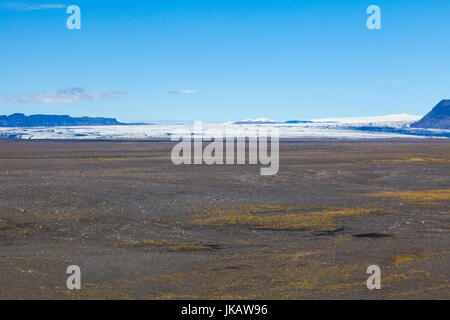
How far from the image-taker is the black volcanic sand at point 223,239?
909 centimetres

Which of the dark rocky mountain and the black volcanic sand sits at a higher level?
the dark rocky mountain

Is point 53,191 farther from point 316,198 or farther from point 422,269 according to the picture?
point 422,269

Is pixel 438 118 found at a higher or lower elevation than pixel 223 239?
higher

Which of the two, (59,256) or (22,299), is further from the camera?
(59,256)

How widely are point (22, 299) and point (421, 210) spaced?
12.3m

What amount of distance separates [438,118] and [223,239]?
186 meters

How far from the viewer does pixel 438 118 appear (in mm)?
183125

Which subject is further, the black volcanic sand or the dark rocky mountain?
the dark rocky mountain

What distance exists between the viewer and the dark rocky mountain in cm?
17788

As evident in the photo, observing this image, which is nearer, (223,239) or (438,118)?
(223,239)

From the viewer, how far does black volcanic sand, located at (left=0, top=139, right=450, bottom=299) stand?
9.09m

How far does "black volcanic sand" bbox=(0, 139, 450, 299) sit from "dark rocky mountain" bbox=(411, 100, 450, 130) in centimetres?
16647

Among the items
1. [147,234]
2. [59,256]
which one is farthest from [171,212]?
[59,256]
